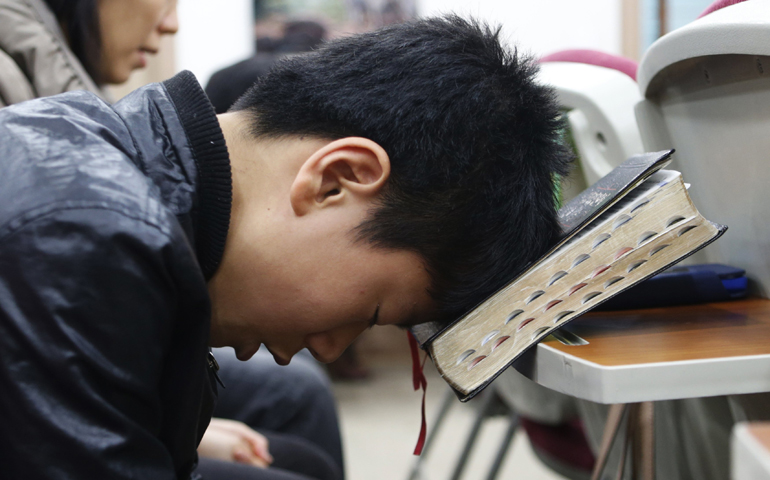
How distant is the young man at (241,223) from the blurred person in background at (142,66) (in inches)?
11.7

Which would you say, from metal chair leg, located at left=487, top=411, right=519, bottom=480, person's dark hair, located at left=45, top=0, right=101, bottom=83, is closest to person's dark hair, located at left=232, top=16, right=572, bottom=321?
person's dark hair, located at left=45, top=0, right=101, bottom=83

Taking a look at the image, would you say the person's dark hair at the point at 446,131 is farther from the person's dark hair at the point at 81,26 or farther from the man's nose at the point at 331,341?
the person's dark hair at the point at 81,26

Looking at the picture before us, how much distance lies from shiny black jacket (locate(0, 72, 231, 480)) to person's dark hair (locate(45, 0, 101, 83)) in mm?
655

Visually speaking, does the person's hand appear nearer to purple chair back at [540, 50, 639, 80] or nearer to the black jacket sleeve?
the black jacket sleeve

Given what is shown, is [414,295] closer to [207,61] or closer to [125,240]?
[125,240]

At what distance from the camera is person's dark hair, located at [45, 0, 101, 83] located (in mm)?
1080

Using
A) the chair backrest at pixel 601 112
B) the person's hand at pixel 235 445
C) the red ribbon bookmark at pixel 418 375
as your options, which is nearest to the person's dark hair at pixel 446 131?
the red ribbon bookmark at pixel 418 375

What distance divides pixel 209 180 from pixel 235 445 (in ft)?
1.51

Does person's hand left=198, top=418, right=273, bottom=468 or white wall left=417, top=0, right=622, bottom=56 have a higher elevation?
white wall left=417, top=0, right=622, bottom=56

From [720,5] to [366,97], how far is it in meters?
0.37

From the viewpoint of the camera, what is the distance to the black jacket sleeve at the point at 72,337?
431 mm

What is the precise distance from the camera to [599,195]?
Answer: 0.58 metres

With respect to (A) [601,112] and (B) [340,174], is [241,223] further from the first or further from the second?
(A) [601,112]

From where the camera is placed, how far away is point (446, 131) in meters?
0.54
